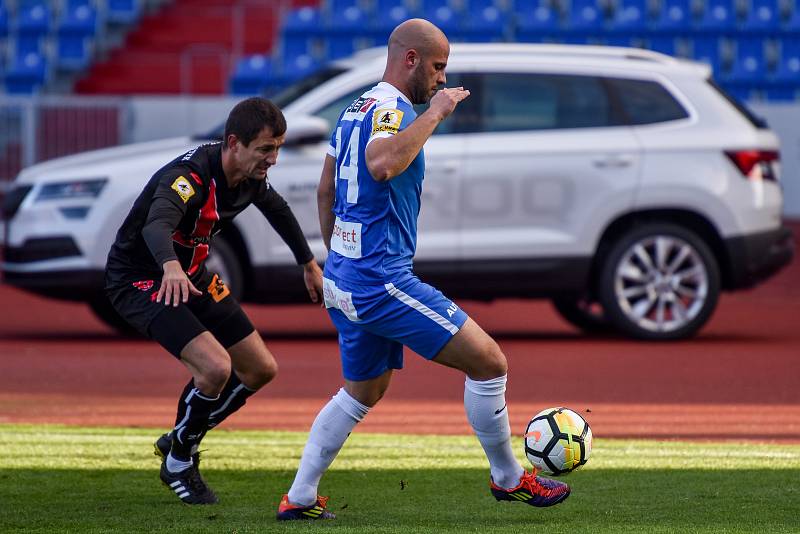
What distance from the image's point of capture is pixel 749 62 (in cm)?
2211

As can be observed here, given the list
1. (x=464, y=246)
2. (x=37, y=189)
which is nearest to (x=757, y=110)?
(x=464, y=246)

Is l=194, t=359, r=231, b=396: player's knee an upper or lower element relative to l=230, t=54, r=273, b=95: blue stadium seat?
upper

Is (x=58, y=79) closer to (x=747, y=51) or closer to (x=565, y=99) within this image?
(x=747, y=51)

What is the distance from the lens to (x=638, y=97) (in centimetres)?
1263

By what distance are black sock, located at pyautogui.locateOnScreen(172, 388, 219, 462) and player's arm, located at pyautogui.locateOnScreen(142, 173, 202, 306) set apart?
50 centimetres

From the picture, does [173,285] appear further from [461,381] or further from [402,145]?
[461,381]

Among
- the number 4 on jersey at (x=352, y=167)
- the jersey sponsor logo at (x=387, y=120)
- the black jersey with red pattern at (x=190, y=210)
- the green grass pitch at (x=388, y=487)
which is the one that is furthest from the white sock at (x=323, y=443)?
the jersey sponsor logo at (x=387, y=120)

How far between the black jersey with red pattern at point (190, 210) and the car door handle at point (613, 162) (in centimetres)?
602

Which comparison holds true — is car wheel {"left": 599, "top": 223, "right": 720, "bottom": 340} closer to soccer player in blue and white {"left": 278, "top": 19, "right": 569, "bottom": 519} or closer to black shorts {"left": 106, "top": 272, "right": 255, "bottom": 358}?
black shorts {"left": 106, "top": 272, "right": 255, "bottom": 358}

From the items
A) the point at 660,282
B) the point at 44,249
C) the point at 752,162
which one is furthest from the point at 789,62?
the point at 44,249

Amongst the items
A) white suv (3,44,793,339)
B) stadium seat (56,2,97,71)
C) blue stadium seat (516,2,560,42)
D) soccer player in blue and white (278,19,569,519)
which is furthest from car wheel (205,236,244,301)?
stadium seat (56,2,97,71)

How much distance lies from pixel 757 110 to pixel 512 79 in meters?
7.69

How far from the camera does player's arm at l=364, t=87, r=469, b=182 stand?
5.30 m

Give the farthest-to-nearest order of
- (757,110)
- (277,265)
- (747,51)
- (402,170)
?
(747,51), (757,110), (277,265), (402,170)
